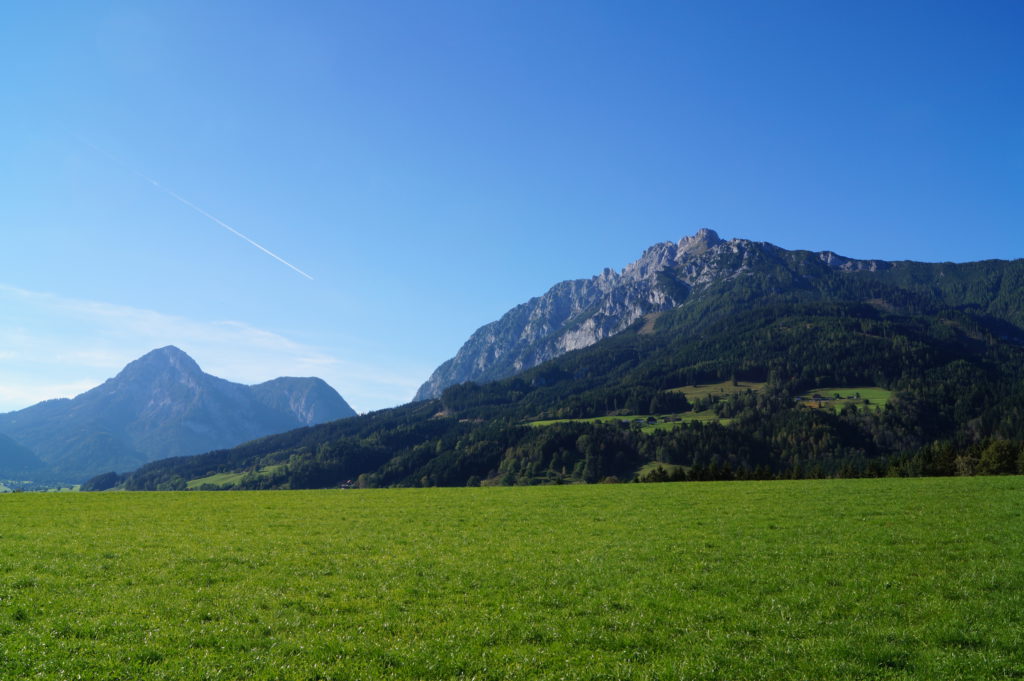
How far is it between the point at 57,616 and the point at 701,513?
36008 millimetres

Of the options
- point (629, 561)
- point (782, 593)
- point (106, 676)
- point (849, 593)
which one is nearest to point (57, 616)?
point (106, 676)

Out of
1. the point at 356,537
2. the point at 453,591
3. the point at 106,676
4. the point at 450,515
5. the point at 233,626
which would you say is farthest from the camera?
the point at 450,515

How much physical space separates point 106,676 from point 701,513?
3552 centimetres

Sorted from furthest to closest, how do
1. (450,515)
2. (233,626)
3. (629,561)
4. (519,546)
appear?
(450,515) → (519,546) → (629,561) → (233,626)

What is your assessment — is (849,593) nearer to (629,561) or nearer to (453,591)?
A: (629,561)

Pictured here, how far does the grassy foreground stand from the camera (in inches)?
507

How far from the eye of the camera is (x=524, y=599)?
1786cm

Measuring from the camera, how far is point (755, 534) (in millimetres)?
28953

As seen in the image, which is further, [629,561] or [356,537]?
[356,537]

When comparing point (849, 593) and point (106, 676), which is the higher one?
point (106, 676)

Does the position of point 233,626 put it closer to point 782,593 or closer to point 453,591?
point 453,591

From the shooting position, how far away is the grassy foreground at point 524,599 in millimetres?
12867

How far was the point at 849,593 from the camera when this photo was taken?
1784 cm

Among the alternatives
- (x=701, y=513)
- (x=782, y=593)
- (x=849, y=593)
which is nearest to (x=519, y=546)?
(x=782, y=593)
